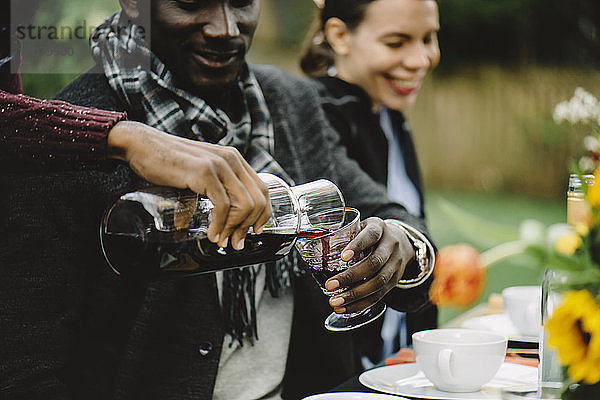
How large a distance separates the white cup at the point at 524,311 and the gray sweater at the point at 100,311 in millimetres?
173

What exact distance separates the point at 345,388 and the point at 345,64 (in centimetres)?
144

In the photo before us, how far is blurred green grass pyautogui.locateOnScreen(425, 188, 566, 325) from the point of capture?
215 inches

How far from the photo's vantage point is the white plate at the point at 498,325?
61.3 inches

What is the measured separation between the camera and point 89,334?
1.44 metres

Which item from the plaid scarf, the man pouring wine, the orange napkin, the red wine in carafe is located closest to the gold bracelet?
the man pouring wine

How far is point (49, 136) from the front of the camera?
1.12 meters

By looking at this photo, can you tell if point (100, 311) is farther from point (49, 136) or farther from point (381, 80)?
point (381, 80)

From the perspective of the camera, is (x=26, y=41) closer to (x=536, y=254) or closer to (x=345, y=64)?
(x=345, y=64)

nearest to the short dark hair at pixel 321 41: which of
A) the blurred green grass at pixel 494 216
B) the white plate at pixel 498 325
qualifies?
the white plate at pixel 498 325

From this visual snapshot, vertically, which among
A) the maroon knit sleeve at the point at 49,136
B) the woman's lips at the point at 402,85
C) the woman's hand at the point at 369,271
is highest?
the woman's lips at the point at 402,85

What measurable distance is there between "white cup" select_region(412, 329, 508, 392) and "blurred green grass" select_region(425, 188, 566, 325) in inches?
138

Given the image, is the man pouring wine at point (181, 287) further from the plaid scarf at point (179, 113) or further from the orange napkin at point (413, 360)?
the orange napkin at point (413, 360)

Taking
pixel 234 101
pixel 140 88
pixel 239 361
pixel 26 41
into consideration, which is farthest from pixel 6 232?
pixel 26 41

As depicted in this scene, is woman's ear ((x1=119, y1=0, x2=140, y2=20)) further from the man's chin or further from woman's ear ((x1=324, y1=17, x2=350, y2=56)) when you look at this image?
woman's ear ((x1=324, y1=17, x2=350, y2=56))
